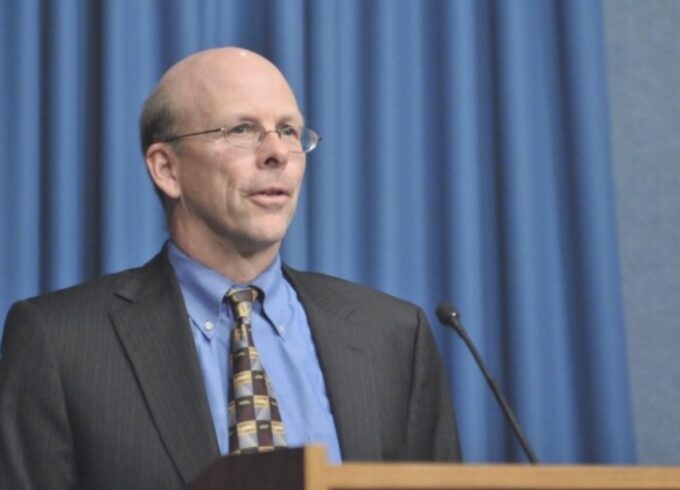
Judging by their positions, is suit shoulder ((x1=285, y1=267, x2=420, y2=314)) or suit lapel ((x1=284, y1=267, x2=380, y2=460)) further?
suit shoulder ((x1=285, y1=267, x2=420, y2=314))

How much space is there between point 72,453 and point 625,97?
1870 mm

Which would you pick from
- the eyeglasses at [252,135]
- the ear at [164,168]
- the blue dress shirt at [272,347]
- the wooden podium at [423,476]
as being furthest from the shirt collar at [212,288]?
the wooden podium at [423,476]

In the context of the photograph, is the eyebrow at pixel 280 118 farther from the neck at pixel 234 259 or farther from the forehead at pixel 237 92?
the neck at pixel 234 259

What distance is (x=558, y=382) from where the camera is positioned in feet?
10.5

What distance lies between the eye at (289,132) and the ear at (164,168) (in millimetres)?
235

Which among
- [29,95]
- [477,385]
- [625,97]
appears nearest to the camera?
[29,95]

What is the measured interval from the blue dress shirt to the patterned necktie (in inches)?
0.8

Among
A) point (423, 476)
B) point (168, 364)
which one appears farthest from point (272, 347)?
point (423, 476)

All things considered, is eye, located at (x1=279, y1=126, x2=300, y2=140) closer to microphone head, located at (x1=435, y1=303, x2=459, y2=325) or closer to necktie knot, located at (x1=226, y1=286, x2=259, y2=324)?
necktie knot, located at (x1=226, y1=286, x2=259, y2=324)

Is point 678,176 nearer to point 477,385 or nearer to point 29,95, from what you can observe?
point 477,385

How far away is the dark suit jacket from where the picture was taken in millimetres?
2262

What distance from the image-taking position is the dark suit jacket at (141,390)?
89.0 inches

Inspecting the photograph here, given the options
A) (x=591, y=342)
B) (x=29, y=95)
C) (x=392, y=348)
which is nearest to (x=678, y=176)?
(x=591, y=342)

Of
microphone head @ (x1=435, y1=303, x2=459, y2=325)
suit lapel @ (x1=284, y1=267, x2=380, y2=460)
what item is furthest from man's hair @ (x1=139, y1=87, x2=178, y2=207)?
microphone head @ (x1=435, y1=303, x2=459, y2=325)
